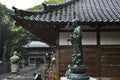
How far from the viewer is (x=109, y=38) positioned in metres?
13.5

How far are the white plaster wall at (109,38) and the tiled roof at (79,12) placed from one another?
819 mm

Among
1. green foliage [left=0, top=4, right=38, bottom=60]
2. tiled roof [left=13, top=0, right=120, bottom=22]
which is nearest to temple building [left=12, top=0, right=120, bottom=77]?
tiled roof [left=13, top=0, right=120, bottom=22]

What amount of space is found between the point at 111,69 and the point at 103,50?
98cm

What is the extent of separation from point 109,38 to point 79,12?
2.31 metres

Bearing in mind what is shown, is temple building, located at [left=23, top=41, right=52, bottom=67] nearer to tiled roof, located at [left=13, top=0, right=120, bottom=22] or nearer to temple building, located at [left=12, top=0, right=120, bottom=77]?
tiled roof, located at [left=13, top=0, right=120, bottom=22]

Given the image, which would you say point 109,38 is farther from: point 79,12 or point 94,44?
point 79,12

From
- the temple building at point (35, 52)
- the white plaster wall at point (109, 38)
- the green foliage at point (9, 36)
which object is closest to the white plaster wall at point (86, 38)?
the white plaster wall at point (109, 38)

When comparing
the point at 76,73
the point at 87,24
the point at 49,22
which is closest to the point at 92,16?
the point at 87,24

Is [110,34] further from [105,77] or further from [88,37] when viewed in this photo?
[105,77]

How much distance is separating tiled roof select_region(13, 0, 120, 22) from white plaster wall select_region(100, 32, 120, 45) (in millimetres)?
819

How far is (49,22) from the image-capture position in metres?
12.6

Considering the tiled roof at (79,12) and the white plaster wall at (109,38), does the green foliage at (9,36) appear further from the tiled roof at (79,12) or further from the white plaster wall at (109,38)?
the white plaster wall at (109,38)

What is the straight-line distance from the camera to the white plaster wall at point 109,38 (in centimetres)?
1352

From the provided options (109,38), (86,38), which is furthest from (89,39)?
(109,38)
